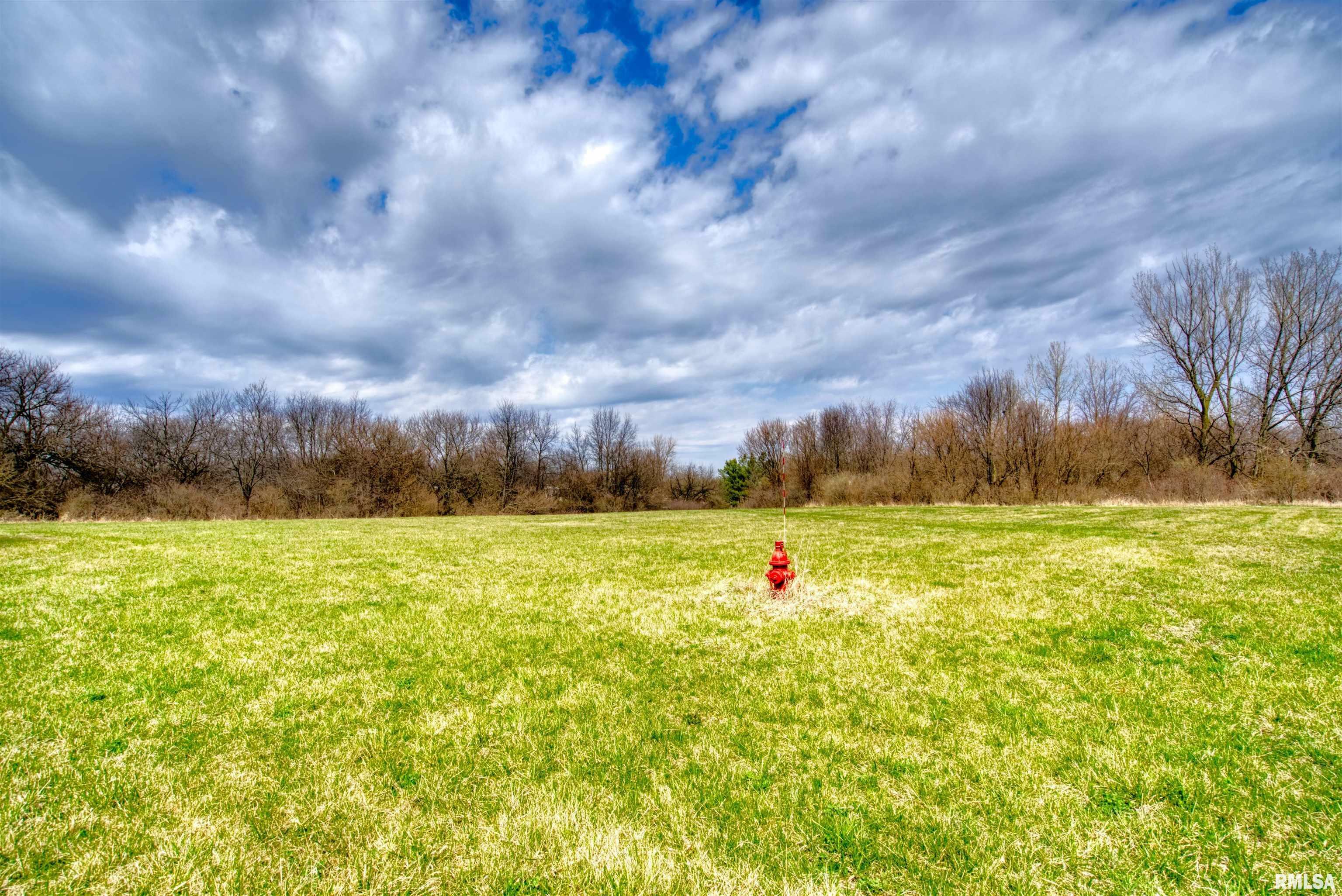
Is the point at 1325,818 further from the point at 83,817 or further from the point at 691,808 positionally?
the point at 83,817

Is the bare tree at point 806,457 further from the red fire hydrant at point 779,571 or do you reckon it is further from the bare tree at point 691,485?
the red fire hydrant at point 779,571

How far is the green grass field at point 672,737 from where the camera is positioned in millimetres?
2639

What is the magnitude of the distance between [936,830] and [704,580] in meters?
7.01

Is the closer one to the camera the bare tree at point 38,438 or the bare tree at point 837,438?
the bare tree at point 38,438

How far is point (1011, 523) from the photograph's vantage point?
19750 mm

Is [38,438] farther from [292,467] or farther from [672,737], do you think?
[672,737]

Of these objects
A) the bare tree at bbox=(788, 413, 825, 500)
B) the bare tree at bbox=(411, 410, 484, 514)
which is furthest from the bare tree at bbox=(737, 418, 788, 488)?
the bare tree at bbox=(411, 410, 484, 514)

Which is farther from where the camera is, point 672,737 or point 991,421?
point 991,421

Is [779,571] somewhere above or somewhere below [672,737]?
above

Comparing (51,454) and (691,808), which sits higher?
(51,454)

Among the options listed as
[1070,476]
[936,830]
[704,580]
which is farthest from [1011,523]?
[1070,476]

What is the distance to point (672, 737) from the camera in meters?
3.98

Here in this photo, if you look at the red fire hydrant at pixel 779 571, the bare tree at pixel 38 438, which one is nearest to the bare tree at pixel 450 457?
the bare tree at pixel 38 438

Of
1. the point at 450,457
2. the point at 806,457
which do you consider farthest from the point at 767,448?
the point at 450,457
